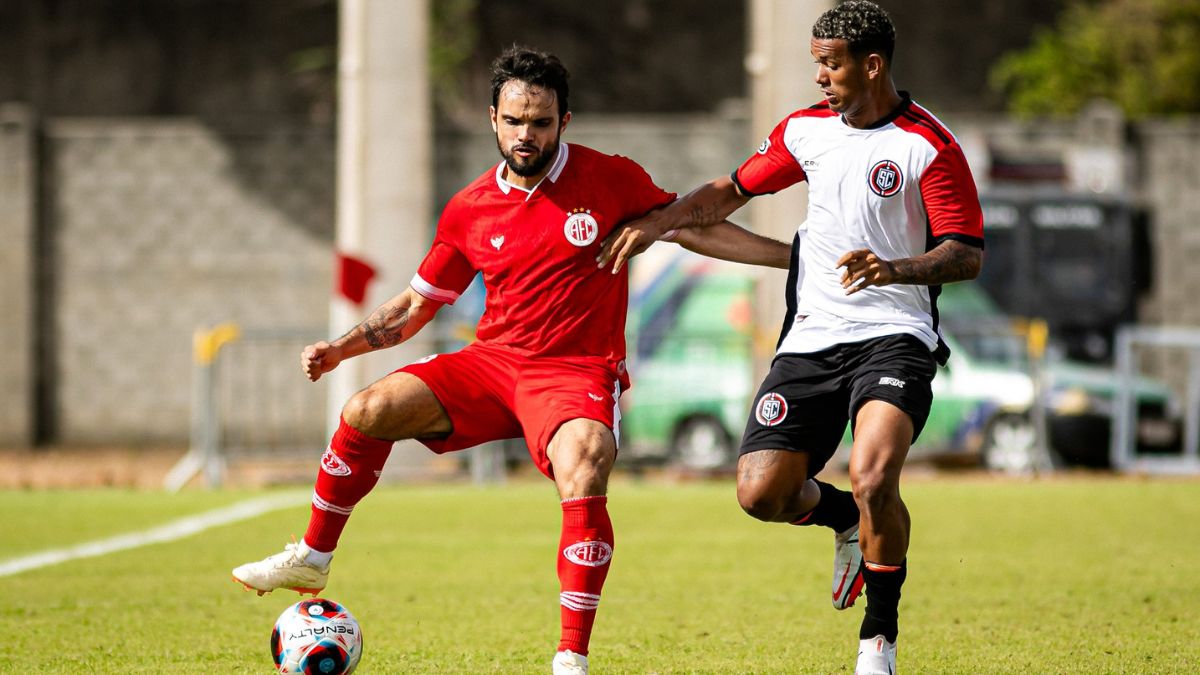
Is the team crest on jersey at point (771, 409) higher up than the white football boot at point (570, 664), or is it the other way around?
the team crest on jersey at point (771, 409)

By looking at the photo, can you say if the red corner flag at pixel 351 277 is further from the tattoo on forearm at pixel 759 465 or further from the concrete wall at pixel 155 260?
the tattoo on forearm at pixel 759 465

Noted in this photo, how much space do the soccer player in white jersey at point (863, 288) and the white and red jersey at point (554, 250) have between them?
0.36ft

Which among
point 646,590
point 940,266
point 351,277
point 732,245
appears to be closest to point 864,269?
point 940,266

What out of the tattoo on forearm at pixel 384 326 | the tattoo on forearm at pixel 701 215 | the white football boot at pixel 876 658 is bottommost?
the white football boot at pixel 876 658

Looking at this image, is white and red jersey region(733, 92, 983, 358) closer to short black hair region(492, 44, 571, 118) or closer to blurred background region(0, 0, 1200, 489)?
short black hair region(492, 44, 571, 118)

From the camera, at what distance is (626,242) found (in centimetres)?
683

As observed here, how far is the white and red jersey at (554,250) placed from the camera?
6.88m

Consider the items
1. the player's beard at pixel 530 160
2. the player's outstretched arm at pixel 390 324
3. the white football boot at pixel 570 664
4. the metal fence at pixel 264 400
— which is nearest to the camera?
the white football boot at pixel 570 664

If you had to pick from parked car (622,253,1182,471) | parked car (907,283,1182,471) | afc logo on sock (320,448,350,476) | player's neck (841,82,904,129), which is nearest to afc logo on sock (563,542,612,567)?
afc logo on sock (320,448,350,476)

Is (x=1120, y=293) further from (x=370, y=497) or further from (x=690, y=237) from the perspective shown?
(x=690, y=237)

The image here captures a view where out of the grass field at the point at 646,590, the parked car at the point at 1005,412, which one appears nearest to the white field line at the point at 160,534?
the grass field at the point at 646,590

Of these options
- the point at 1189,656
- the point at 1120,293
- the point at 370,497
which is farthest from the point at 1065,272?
the point at 1189,656

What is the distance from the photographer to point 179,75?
30.2m

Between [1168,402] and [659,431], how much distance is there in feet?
19.0
